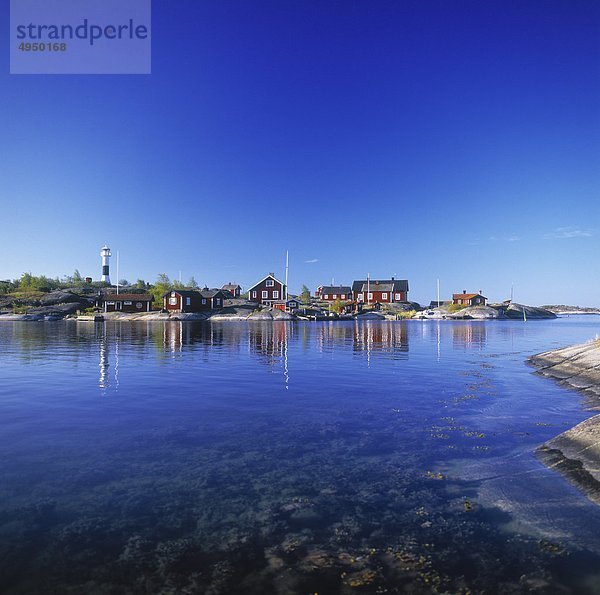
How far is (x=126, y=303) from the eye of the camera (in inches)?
4552

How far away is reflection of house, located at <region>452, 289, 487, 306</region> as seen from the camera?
465 ft

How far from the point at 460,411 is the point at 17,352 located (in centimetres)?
3359

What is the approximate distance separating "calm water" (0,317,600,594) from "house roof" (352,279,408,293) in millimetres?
122156

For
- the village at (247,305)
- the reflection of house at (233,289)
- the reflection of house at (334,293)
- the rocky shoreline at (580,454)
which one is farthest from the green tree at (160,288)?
the rocky shoreline at (580,454)

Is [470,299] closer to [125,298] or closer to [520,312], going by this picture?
[520,312]

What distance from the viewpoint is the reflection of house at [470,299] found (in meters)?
142

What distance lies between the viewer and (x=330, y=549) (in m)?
5.80

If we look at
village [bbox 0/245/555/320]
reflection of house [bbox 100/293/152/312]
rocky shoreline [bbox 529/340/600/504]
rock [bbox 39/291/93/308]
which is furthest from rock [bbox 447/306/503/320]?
rocky shoreline [bbox 529/340/600/504]

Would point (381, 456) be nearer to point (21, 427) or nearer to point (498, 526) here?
point (498, 526)

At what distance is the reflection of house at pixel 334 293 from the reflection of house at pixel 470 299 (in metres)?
38.7

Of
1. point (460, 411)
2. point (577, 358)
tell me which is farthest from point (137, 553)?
point (577, 358)

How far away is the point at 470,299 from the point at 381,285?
32.5 m

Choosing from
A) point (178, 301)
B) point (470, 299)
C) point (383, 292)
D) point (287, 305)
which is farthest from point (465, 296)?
point (178, 301)

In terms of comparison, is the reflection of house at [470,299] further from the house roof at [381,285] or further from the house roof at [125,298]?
the house roof at [125,298]
